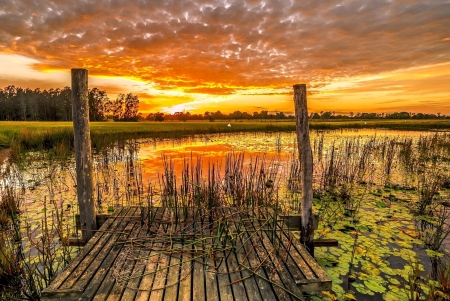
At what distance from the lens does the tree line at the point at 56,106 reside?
62.3m

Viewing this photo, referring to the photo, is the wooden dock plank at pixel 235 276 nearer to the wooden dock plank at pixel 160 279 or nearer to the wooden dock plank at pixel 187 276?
the wooden dock plank at pixel 187 276

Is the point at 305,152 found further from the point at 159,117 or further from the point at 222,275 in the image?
the point at 159,117

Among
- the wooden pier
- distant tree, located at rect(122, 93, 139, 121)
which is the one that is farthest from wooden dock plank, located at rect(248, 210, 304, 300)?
distant tree, located at rect(122, 93, 139, 121)

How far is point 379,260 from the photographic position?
420 centimetres

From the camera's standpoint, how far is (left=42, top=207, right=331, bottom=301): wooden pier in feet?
8.69

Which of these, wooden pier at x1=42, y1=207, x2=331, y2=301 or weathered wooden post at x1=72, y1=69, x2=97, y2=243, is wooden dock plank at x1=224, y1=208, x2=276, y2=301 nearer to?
wooden pier at x1=42, y1=207, x2=331, y2=301

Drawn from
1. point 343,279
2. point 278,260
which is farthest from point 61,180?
point 343,279

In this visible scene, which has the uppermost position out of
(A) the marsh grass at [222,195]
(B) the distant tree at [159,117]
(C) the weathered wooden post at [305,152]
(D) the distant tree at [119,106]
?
(D) the distant tree at [119,106]

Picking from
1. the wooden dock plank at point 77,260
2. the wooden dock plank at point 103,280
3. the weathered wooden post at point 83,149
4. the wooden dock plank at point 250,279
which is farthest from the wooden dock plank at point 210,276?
the weathered wooden post at point 83,149

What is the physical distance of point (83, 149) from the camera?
4191 mm

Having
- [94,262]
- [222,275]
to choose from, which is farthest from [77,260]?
[222,275]

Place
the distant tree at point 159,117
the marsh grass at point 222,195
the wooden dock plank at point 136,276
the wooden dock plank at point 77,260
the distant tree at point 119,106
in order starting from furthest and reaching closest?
the distant tree at point 119,106 < the distant tree at point 159,117 < the marsh grass at point 222,195 < the wooden dock plank at point 77,260 < the wooden dock plank at point 136,276

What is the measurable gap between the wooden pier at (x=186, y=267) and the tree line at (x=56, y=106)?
68136 mm

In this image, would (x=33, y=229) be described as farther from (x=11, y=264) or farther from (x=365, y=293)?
(x=365, y=293)
